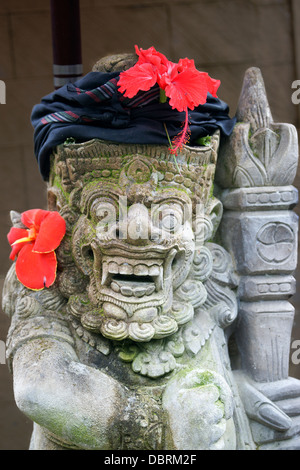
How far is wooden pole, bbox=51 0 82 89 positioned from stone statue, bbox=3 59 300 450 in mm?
531

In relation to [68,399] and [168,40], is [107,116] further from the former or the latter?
[168,40]

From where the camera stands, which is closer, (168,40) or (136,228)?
(136,228)

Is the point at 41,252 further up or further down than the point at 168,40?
further down

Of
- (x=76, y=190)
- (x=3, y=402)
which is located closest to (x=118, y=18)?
(x=76, y=190)

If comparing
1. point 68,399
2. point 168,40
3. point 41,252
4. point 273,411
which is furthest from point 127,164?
point 168,40

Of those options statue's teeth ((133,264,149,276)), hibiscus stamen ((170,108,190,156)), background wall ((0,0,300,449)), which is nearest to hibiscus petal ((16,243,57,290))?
statue's teeth ((133,264,149,276))

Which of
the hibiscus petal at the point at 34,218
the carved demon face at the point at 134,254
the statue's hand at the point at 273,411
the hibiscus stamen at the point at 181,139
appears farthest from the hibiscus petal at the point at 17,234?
the statue's hand at the point at 273,411

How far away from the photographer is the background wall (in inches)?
123

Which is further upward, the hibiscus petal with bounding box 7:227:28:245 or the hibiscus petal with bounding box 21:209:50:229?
the hibiscus petal with bounding box 21:209:50:229

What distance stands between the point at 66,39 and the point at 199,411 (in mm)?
1420

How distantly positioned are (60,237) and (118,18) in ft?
5.14

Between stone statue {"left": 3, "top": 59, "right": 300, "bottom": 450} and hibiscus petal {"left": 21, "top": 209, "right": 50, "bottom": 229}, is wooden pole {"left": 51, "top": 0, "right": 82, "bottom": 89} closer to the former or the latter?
stone statue {"left": 3, "top": 59, "right": 300, "bottom": 450}

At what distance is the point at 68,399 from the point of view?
5.80 ft
